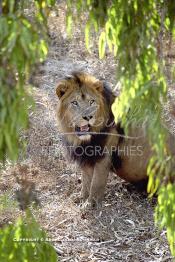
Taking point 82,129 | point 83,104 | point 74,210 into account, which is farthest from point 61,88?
point 74,210

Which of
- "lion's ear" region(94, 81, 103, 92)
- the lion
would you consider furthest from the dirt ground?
"lion's ear" region(94, 81, 103, 92)

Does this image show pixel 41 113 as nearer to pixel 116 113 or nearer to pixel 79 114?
pixel 79 114

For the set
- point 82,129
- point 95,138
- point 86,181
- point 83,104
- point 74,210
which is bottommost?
point 74,210

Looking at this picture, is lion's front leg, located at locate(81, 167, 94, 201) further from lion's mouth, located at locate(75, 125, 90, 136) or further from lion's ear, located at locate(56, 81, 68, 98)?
lion's ear, located at locate(56, 81, 68, 98)

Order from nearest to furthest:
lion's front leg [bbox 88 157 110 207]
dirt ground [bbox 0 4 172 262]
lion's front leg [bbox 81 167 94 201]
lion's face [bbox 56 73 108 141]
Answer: dirt ground [bbox 0 4 172 262], lion's face [bbox 56 73 108 141], lion's front leg [bbox 88 157 110 207], lion's front leg [bbox 81 167 94 201]

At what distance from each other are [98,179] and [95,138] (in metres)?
0.42

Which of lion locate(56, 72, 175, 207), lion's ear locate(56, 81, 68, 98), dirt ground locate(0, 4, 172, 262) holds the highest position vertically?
lion's ear locate(56, 81, 68, 98)

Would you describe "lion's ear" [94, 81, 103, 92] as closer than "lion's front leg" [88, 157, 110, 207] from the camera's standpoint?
Yes

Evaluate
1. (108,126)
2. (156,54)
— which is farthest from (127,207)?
(156,54)

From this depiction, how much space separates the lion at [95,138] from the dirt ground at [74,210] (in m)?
0.24

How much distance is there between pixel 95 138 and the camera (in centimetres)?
564

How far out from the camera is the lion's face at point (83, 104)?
5.49 meters

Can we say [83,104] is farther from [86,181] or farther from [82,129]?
[86,181]

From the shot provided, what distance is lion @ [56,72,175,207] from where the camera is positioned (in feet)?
18.1
